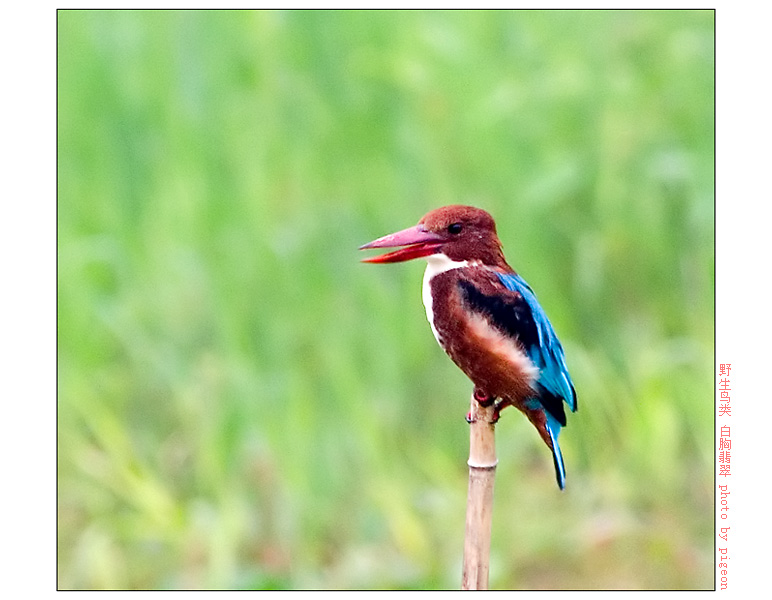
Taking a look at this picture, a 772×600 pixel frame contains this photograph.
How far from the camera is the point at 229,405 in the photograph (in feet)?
7.75

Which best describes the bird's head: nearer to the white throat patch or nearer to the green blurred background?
the white throat patch

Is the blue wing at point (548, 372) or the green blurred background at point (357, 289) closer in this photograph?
→ the blue wing at point (548, 372)

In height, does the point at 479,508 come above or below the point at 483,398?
below

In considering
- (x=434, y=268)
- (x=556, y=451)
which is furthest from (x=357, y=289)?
(x=556, y=451)

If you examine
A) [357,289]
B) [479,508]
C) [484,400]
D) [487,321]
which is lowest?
[479,508]

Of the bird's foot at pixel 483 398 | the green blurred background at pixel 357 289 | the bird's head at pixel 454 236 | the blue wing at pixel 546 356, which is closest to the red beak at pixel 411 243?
the bird's head at pixel 454 236

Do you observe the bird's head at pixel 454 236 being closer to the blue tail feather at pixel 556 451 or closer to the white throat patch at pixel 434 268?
the white throat patch at pixel 434 268

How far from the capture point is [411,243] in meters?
1.48

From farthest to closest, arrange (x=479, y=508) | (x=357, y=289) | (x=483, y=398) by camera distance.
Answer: (x=357, y=289), (x=483, y=398), (x=479, y=508)

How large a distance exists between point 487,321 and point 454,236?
136mm

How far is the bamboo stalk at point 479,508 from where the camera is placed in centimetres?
142

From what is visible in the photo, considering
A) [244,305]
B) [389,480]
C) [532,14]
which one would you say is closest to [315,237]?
[244,305]

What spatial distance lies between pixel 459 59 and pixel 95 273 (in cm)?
105

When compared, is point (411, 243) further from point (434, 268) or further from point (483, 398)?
point (483, 398)
